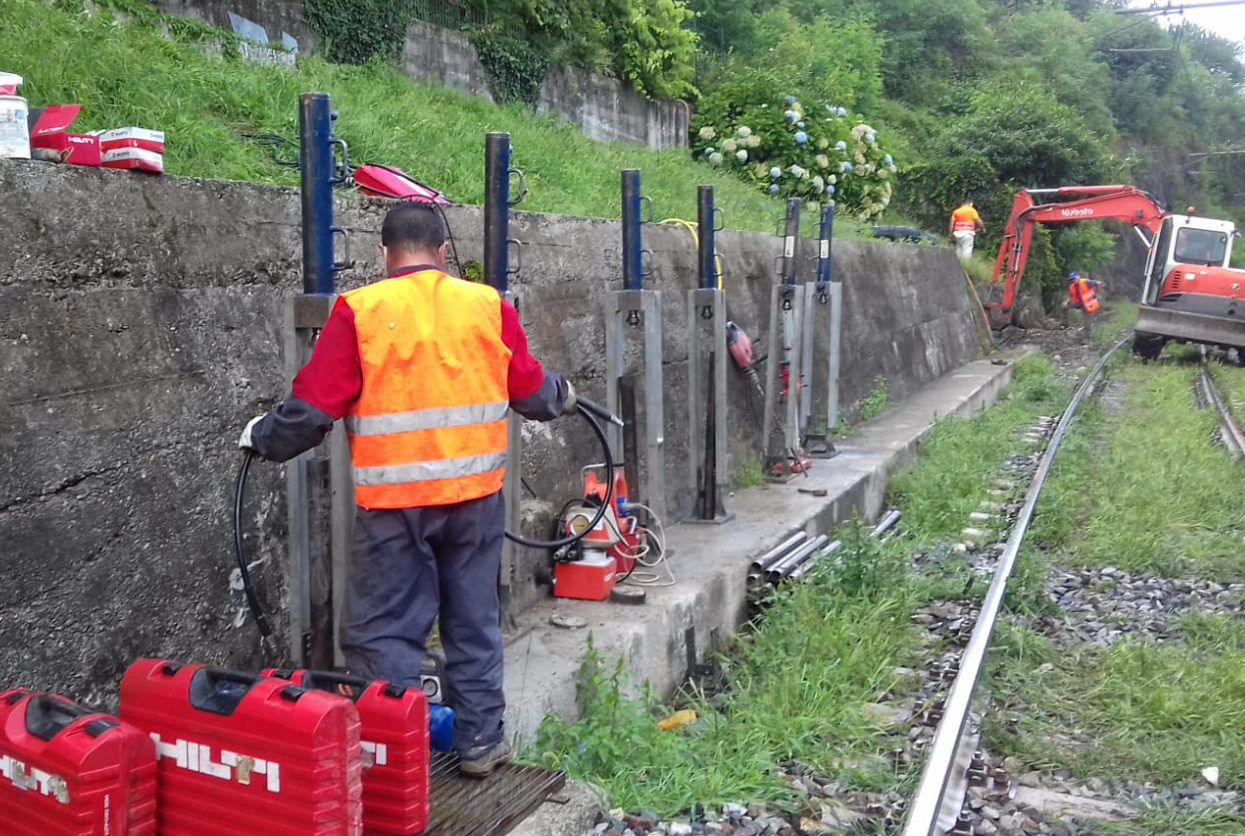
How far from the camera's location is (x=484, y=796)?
3416 millimetres

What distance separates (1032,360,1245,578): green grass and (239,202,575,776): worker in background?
17.0 feet

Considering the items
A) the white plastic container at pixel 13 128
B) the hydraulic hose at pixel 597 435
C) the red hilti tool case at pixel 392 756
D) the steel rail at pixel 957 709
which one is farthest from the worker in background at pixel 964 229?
the red hilti tool case at pixel 392 756

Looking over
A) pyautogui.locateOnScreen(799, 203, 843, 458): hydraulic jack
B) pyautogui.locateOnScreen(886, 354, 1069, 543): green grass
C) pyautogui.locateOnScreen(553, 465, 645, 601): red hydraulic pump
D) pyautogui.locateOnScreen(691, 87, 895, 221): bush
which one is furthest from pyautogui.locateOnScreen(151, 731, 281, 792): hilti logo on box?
pyautogui.locateOnScreen(691, 87, 895, 221): bush

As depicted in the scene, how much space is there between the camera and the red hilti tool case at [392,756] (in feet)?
9.73

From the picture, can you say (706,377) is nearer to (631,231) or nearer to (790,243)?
(631,231)

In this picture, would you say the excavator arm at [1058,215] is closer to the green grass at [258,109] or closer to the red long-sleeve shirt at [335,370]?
the green grass at [258,109]

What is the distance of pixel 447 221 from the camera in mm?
5523

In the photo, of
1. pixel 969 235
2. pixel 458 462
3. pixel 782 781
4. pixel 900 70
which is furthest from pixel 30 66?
pixel 900 70

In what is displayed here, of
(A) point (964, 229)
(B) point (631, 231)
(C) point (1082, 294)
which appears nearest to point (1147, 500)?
(B) point (631, 231)

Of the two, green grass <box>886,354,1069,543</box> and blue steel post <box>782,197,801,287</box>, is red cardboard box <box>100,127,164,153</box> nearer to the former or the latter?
blue steel post <box>782,197,801,287</box>

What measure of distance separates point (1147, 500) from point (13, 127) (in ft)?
26.7

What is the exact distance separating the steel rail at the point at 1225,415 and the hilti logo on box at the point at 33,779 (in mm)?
11015

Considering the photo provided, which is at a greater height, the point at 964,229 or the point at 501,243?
the point at 964,229

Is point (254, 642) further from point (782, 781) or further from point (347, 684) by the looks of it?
point (782, 781)
